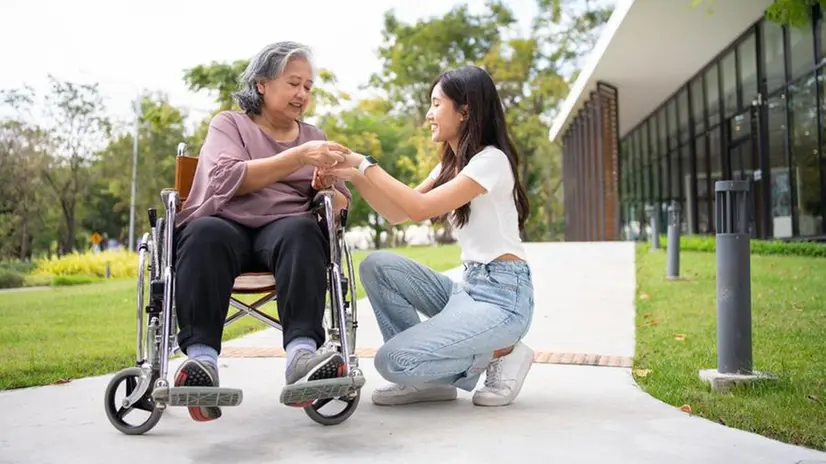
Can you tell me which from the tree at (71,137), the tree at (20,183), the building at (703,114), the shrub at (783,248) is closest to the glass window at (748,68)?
the building at (703,114)

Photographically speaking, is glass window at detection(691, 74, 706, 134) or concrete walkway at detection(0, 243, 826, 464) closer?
concrete walkway at detection(0, 243, 826, 464)

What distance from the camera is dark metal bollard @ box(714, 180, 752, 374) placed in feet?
11.0

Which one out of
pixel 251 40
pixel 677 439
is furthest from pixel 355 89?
pixel 677 439

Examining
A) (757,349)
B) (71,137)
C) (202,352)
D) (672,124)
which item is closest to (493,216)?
(202,352)

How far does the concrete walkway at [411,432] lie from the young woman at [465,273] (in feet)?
0.48

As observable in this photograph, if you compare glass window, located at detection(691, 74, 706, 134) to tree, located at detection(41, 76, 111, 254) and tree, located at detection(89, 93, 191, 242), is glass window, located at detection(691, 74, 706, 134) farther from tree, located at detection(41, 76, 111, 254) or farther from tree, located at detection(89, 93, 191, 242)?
tree, located at detection(89, 93, 191, 242)

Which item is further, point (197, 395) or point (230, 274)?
point (230, 274)

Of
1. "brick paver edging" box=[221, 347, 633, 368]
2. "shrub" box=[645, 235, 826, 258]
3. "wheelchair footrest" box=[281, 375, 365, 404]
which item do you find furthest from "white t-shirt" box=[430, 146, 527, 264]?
"shrub" box=[645, 235, 826, 258]

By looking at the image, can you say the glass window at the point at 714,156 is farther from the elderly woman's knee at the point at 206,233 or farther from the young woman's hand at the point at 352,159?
the elderly woman's knee at the point at 206,233

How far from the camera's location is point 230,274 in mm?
2805

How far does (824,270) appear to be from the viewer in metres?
8.35

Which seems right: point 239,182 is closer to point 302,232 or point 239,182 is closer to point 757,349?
point 302,232

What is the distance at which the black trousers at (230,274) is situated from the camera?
8.87ft

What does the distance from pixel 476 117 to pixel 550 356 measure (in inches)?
68.8
